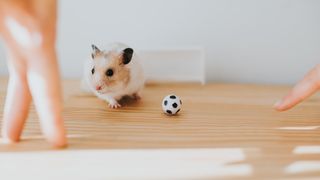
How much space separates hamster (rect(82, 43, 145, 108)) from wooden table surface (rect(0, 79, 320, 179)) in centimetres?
4

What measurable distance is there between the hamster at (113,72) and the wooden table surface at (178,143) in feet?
0.15

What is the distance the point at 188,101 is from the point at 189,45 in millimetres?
233

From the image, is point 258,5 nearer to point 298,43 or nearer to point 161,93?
point 298,43

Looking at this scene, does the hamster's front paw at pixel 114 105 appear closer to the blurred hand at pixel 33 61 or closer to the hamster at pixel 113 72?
the hamster at pixel 113 72

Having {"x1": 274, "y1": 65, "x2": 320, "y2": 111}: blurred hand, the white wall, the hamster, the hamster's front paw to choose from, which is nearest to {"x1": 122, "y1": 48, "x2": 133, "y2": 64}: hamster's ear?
the hamster

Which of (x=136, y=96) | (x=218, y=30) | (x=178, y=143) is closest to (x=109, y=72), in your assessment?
(x=136, y=96)

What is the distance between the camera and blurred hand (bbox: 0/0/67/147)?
0.72m

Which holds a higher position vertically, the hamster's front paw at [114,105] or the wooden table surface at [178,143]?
the hamster's front paw at [114,105]

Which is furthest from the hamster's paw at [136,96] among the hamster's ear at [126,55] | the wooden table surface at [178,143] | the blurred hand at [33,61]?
the blurred hand at [33,61]

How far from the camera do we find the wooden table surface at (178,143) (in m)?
0.75

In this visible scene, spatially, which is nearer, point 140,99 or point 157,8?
point 140,99

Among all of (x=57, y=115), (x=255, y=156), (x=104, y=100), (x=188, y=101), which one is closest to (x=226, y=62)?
(x=188, y=101)

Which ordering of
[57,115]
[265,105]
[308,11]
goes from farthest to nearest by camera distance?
1. [308,11]
2. [265,105]
3. [57,115]

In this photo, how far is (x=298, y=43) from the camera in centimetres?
130
